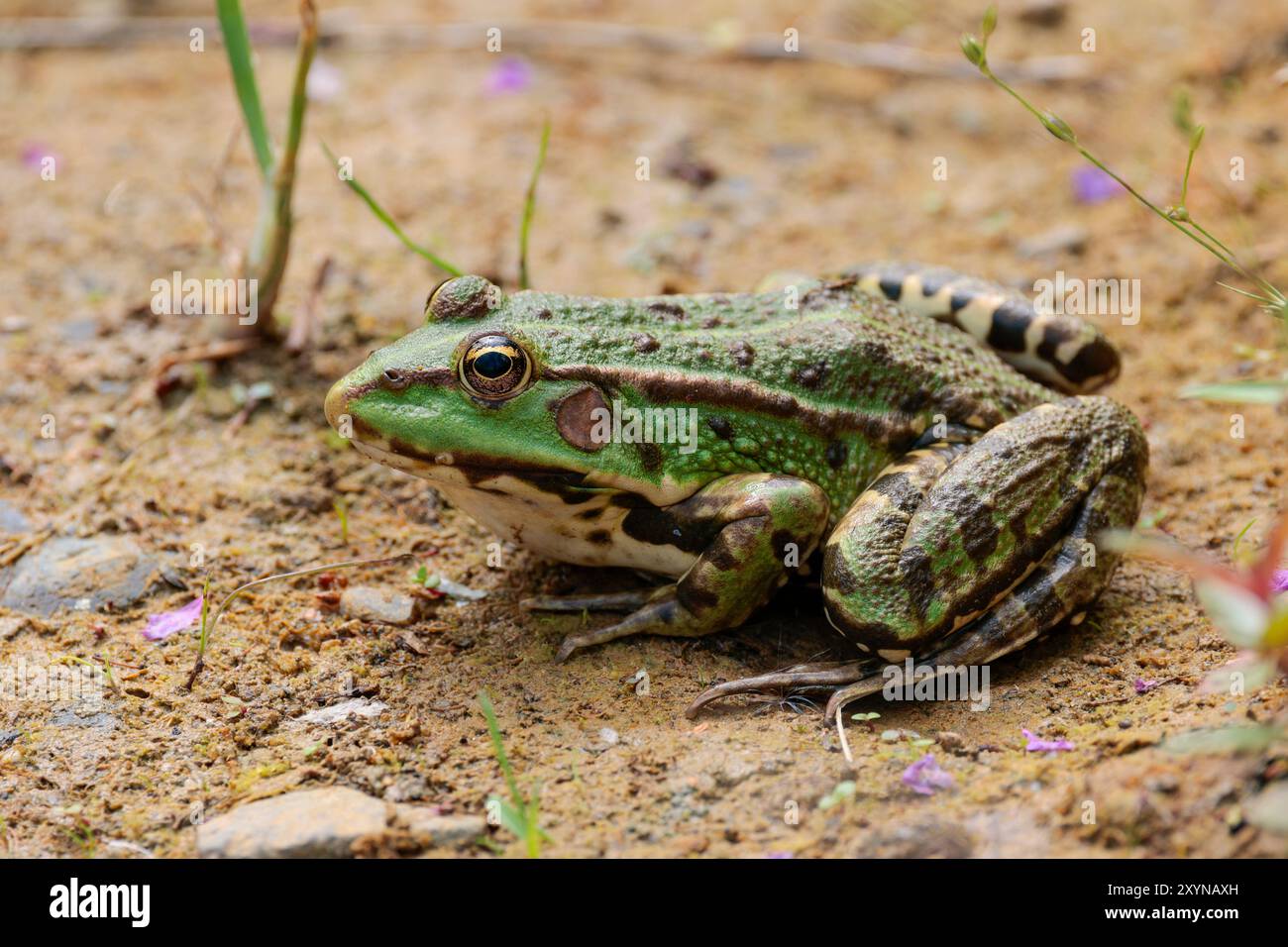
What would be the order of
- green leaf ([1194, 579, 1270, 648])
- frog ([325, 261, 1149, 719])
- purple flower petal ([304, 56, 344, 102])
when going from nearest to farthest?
green leaf ([1194, 579, 1270, 648]) → frog ([325, 261, 1149, 719]) → purple flower petal ([304, 56, 344, 102])

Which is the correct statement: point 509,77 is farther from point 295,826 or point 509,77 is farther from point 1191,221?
point 295,826

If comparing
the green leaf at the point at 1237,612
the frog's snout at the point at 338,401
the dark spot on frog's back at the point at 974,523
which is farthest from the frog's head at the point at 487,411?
the green leaf at the point at 1237,612

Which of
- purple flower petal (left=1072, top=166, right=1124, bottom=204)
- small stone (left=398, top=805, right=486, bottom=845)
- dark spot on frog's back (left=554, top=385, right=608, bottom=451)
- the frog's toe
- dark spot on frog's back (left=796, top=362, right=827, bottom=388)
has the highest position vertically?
purple flower petal (left=1072, top=166, right=1124, bottom=204)

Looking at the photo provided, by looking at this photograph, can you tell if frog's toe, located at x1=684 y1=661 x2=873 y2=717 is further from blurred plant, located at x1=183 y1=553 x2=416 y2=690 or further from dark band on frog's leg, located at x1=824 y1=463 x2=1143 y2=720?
blurred plant, located at x1=183 y1=553 x2=416 y2=690

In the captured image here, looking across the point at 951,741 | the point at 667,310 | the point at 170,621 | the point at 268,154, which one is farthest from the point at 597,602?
the point at 268,154

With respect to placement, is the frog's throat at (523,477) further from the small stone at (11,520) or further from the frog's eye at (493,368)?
the small stone at (11,520)

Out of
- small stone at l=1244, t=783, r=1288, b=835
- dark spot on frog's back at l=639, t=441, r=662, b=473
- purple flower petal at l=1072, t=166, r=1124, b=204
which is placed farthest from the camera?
purple flower petal at l=1072, t=166, r=1124, b=204

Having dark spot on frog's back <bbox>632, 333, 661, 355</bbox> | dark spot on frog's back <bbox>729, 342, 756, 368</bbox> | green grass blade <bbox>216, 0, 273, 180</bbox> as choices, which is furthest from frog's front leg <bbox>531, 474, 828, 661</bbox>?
green grass blade <bbox>216, 0, 273, 180</bbox>
